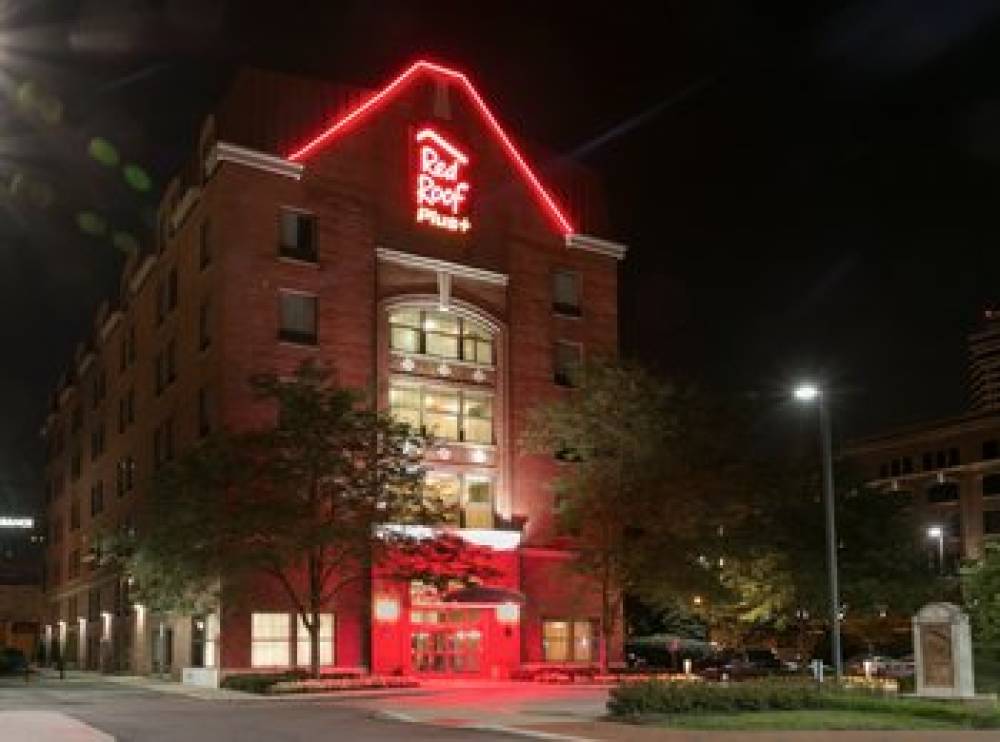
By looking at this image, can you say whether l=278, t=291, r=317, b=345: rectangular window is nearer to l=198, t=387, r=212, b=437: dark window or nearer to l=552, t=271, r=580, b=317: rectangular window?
l=198, t=387, r=212, b=437: dark window

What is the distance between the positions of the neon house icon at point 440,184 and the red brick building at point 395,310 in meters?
0.10

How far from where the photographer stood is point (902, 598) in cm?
5759

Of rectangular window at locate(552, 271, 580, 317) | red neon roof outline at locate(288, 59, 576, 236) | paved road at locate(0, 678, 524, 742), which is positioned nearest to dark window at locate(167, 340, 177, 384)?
red neon roof outline at locate(288, 59, 576, 236)

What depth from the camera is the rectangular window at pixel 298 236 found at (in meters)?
56.5

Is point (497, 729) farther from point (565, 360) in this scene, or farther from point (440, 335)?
point (565, 360)

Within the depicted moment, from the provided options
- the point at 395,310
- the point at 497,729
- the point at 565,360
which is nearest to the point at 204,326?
the point at 395,310

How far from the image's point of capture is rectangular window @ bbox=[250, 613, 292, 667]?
170ft

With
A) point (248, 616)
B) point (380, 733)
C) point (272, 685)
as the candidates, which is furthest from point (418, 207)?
point (380, 733)

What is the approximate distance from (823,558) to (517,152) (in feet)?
77.1

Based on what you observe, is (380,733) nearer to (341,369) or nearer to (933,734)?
(933,734)

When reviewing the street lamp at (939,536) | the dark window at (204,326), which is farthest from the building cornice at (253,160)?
the street lamp at (939,536)

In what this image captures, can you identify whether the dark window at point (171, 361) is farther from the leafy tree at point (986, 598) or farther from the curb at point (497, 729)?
the leafy tree at point (986, 598)

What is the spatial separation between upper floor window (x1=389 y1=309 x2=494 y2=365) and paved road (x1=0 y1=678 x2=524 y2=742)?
1979 cm

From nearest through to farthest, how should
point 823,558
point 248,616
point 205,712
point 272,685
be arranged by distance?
point 205,712 < point 272,685 < point 248,616 < point 823,558
